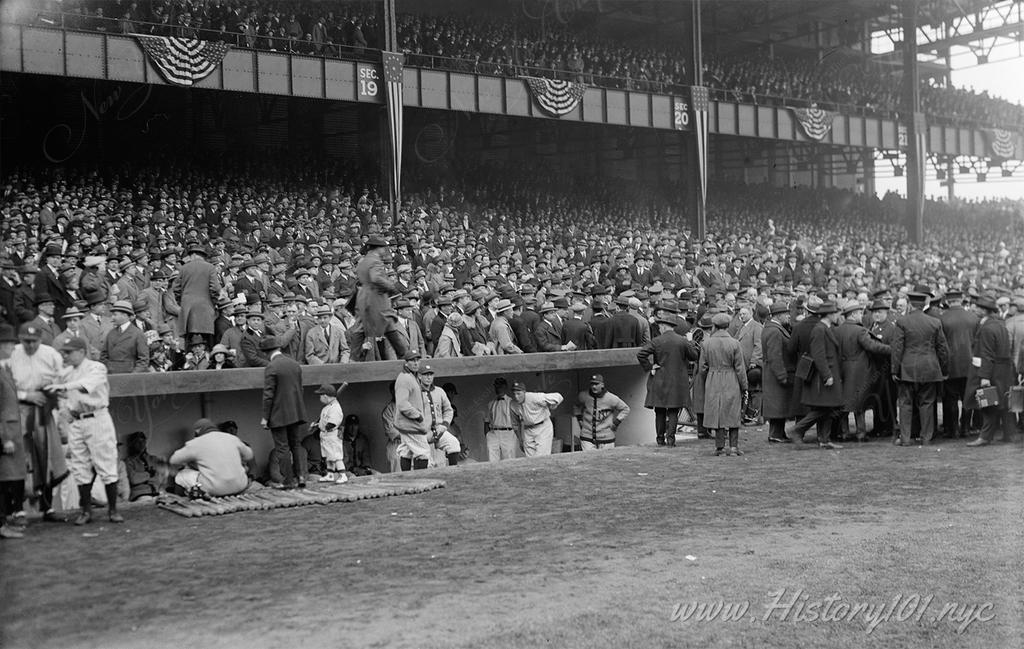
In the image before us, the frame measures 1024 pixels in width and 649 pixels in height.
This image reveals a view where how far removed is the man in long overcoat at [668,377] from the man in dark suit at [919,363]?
8.95 feet

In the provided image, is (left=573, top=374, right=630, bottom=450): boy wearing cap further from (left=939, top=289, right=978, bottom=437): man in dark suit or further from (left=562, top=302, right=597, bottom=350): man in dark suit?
(left=939, top=289, right=978, bottom=437): man in dark suit

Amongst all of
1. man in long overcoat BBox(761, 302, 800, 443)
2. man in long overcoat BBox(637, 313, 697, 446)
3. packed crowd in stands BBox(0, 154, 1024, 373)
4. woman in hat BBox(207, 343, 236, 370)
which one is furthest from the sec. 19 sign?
man in long overcoat BBox(761, 302, 800, 443)

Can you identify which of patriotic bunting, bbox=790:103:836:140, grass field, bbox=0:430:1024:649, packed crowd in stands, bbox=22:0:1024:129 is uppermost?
packed crowd in stands, bbox=22:0:1024:129

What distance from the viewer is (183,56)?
2661 centimetres

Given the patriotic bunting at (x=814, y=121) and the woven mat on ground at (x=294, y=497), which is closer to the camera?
the woven mat on ground at (x=294, y=497)

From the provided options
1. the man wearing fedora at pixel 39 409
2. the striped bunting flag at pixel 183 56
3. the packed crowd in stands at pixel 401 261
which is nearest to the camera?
the man wearing fedora at pixel 39 409

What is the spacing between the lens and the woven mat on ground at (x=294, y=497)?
10.2 metres

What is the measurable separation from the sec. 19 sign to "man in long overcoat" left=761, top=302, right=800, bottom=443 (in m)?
18.7

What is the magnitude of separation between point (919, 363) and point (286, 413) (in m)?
7.99

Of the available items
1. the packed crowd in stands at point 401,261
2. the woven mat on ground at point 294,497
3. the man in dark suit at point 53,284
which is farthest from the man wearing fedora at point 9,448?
the man in dark suit at point 53,284

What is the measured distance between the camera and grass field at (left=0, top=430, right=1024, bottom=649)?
654 centimetres

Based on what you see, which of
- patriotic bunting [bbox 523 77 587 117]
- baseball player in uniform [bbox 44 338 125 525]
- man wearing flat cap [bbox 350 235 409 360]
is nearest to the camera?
baseball player in uniform [bbox 44 338 125 525]

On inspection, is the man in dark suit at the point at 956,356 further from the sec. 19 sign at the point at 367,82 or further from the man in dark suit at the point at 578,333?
the sec. 19 sign at the point at 367,82

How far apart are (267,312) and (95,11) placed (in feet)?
51.5
